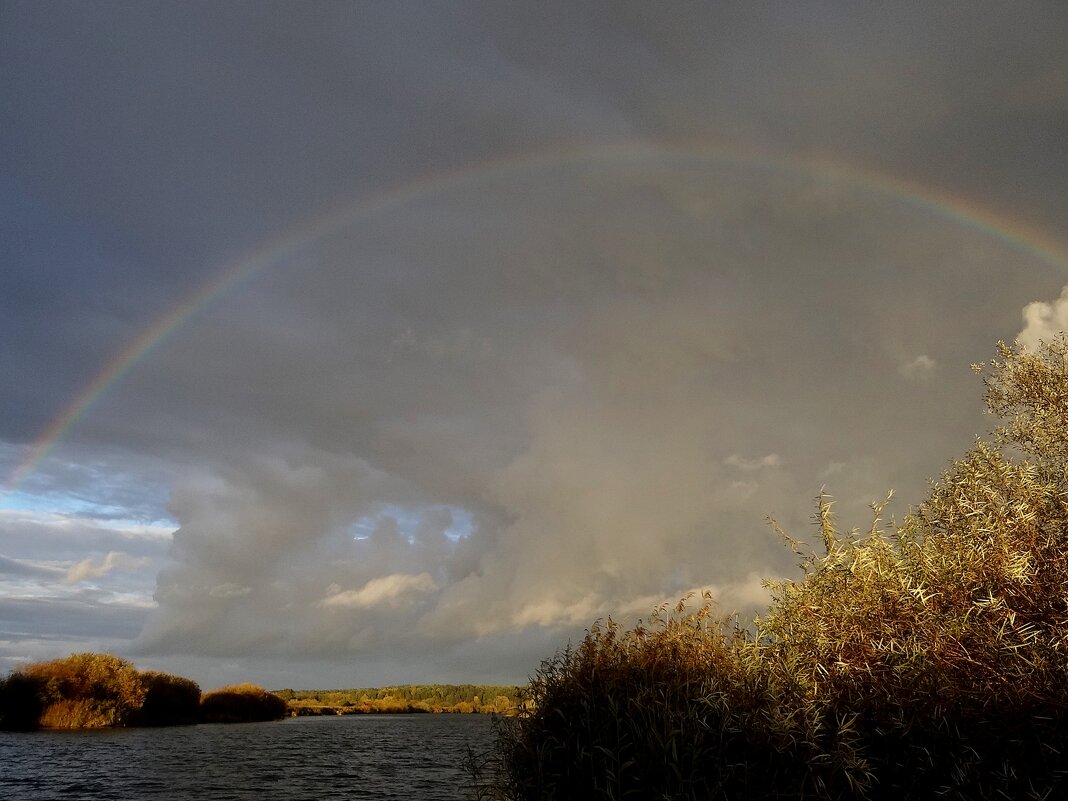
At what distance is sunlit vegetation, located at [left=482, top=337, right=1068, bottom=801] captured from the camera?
12.4 metres

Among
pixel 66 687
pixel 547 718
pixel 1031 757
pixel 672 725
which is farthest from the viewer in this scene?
pixel 66 687

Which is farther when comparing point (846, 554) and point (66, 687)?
point (66, 687)

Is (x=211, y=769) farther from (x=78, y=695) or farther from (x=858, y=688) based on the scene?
(x=858, y=688)

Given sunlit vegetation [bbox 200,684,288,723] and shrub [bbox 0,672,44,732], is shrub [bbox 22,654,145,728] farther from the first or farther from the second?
sunlit vegetation [bbox 200,684,288,723]

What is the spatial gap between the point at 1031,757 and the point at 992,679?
1304 millimetres

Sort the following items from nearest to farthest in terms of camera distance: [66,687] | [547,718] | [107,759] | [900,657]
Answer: [900,657]
[547,718]
[107,759]
[66,687]

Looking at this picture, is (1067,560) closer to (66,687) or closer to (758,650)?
(758,650)

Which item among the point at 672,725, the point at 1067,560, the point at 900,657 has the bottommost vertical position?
the point at 672,725

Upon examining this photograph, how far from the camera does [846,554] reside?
15.4 meters

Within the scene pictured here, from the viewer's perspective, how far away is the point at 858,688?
14.1 metres

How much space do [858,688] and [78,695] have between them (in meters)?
96.7

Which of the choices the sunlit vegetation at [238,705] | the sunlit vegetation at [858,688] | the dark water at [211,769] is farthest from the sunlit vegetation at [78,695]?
the sunlit vegetation at [858,688]

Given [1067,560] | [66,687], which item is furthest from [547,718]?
[66,687]

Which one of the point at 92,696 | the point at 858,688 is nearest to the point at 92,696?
the point at 92,696
